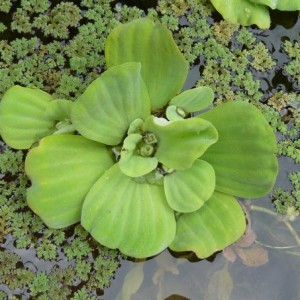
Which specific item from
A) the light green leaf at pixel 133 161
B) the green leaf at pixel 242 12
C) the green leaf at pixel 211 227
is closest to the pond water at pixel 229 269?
the green leaf at pixel 211 227

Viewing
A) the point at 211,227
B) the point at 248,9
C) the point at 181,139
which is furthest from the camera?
the point at 248,9

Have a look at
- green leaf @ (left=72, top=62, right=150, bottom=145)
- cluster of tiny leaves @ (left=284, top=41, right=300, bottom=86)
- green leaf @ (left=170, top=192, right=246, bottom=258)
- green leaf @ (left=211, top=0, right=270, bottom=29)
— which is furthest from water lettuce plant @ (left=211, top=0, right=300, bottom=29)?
green leaf @ (left=170, top=192, right=246, bottom=258)

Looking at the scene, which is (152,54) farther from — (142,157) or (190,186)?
(190,186)

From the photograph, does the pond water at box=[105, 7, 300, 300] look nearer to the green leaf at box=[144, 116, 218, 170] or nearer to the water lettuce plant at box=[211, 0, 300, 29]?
the green leaf at box=[144, 116, 218, 170]

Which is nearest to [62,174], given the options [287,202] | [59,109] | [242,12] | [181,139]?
[59,109]

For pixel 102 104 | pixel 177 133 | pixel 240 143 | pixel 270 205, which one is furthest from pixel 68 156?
pixel 270 205

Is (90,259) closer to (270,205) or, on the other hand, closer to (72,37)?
(270,205)

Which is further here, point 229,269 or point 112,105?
point 229,269
